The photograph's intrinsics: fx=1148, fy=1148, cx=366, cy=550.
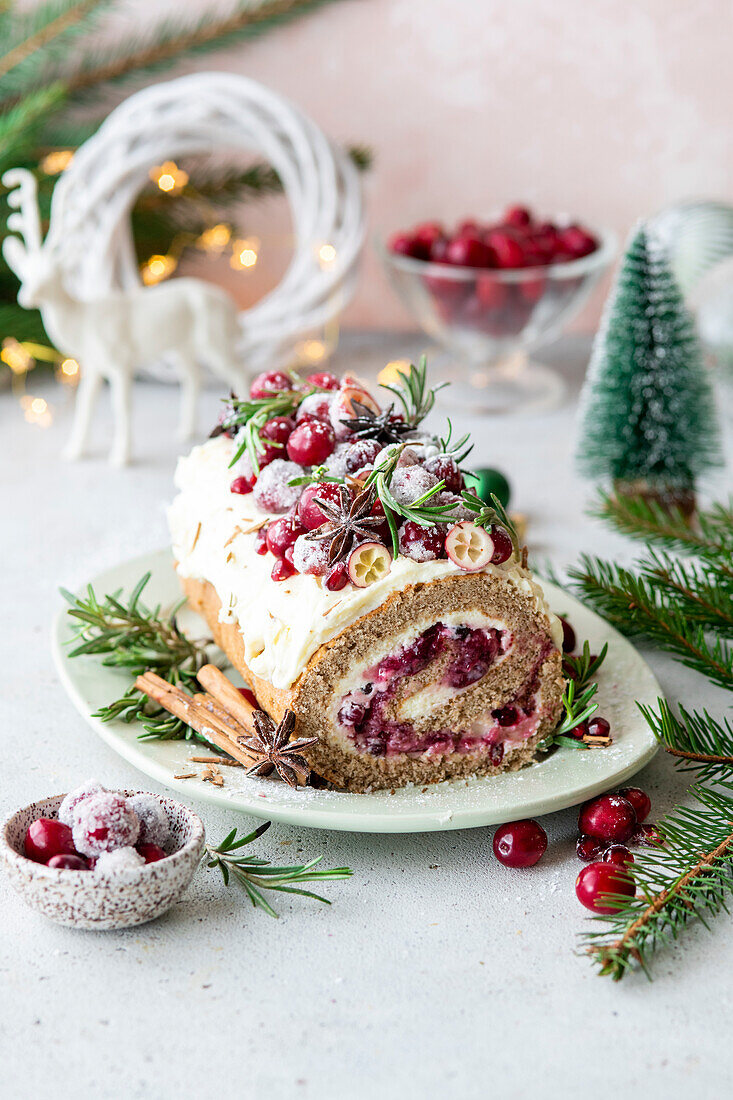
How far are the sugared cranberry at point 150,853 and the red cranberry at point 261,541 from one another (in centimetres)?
45

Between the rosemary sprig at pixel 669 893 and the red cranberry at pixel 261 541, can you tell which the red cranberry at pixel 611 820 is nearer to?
the rosemary sprig at pixel 669 893

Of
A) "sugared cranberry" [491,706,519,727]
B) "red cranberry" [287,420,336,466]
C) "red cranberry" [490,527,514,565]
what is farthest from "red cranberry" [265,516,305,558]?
"sugared cranberry" [491,706,519,727]

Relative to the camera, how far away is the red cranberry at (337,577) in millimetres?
1450

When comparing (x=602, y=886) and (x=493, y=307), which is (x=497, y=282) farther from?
(x=602, y=886)

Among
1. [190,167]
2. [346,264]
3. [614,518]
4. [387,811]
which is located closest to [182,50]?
[190,167]

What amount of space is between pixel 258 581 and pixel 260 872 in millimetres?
397

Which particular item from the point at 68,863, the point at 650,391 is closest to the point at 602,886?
the point at 68,863

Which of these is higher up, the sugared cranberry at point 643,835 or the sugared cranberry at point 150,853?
the sugared cranberry at point 150,853

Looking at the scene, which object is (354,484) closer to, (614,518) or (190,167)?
(614,518)

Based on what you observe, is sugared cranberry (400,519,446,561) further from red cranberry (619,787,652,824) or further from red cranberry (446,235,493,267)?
red cranberry (446,235,493,267)

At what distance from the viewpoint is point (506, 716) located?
157 cm

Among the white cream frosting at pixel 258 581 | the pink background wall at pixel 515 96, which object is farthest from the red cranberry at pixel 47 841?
the pink background wall at pixel 515 96

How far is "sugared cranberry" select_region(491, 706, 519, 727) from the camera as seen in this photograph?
1.56 metres

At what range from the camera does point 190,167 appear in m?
3.35
